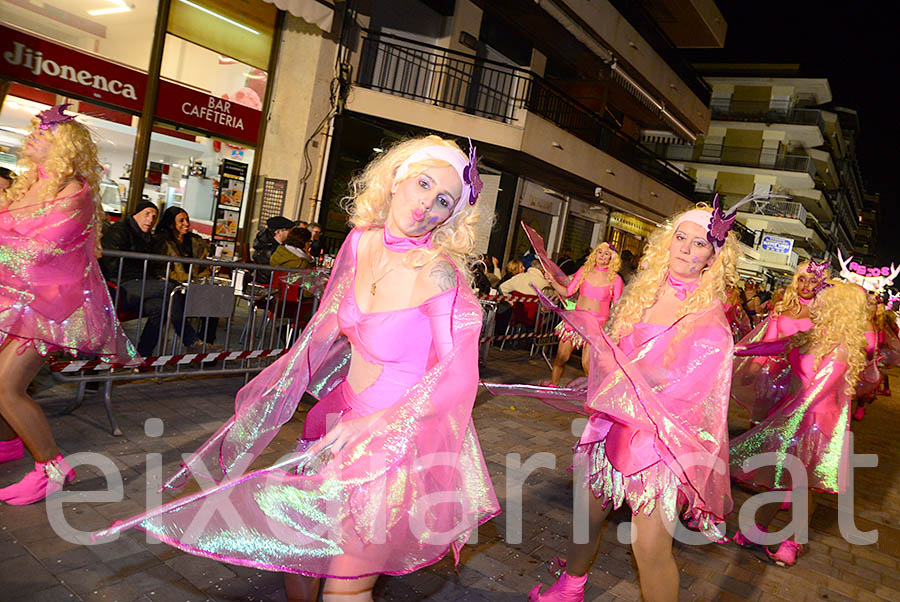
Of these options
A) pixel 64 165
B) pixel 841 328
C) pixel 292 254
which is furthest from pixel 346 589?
pixel 292 254

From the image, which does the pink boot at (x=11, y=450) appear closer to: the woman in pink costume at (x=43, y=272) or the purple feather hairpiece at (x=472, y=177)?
the woman in pink costume at (x=43, y=272)

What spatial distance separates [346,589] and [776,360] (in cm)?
528

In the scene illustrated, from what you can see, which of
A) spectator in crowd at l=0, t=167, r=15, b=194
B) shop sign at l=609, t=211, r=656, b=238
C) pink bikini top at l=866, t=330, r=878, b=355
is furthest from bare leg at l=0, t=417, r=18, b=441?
shop sign at l=609, t=211, r=656, b=238

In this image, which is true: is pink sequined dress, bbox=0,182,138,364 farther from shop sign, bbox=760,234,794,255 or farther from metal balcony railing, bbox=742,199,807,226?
metal balcony railing, bbox=742,199,807,226

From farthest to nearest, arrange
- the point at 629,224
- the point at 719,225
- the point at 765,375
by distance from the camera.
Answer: the point at 629,224 → the point at 765,375 → the point at 719,225

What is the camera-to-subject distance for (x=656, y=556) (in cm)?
268

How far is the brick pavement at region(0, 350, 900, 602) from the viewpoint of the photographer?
298 cm

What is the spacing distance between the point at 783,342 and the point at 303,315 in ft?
15.7

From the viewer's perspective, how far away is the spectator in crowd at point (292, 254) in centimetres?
748

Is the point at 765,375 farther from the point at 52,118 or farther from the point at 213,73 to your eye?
the point at 213,73

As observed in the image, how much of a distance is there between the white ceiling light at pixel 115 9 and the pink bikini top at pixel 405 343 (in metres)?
9.92

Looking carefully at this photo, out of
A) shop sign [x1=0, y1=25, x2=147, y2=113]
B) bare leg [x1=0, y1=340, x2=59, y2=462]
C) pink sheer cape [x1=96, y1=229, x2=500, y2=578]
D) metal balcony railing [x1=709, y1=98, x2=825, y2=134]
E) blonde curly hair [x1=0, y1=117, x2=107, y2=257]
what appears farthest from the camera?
metal balcony railing [x1=709, y1=98, x2=825, y2=134]

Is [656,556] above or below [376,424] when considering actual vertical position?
→ below

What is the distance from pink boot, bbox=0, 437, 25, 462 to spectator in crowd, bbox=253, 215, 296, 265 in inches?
180
